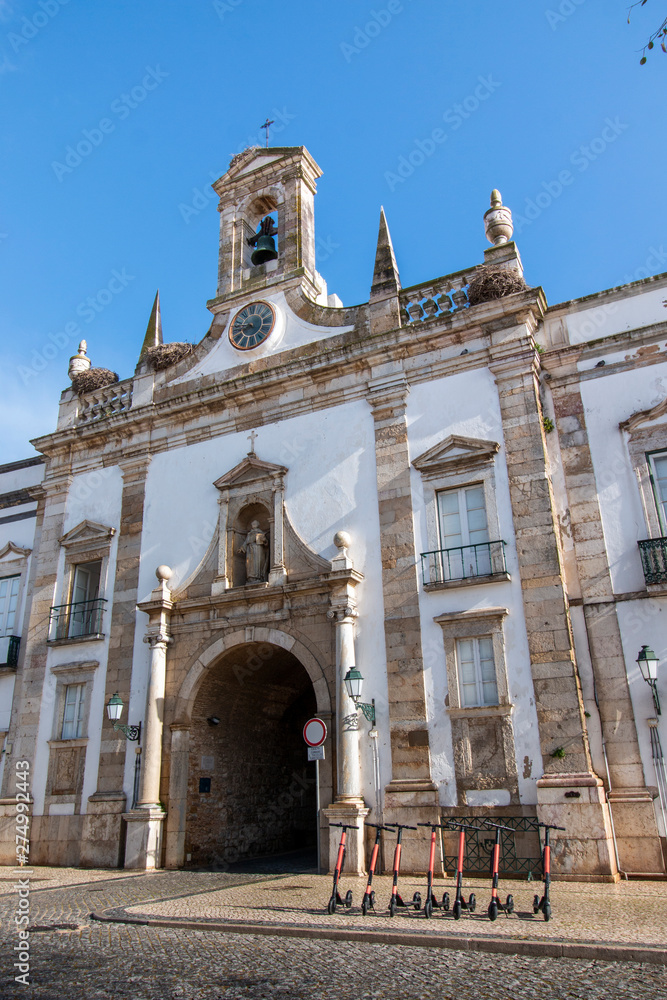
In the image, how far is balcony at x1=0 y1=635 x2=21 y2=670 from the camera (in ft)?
48.1

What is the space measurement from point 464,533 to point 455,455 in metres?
1.21

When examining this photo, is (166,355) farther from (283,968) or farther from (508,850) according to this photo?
(283,968)

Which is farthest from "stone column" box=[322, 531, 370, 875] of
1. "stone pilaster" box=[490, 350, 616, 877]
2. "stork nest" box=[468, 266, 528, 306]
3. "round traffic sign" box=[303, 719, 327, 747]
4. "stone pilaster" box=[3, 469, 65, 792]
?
"stone pilaster" box=[3, 469, 65, 792]

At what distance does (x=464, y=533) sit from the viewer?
37.2 ft

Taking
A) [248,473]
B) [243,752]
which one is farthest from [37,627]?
[248,473]

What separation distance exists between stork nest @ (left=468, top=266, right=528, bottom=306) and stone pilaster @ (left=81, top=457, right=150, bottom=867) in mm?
6828

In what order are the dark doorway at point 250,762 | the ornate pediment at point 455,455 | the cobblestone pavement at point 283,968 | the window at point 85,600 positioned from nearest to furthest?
the cobblestone pavement at point 283,968 < the ornate pediment at point 455,455 < the dark doorway at point 250,762 < the window at point 85,600

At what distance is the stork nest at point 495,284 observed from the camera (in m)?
12.0

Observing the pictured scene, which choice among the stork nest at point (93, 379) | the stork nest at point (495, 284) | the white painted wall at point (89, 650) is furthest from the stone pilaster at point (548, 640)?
the stork nest at point (93, 379)

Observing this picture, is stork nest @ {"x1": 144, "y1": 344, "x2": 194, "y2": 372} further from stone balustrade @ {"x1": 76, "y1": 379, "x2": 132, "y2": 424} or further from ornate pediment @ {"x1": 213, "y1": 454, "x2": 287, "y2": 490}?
ornate pediment @ {"x1": 213, "y1": 454, "x2": 287, "y2": 490}

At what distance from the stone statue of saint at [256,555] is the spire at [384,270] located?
4.52 metres

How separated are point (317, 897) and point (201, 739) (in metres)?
5.01

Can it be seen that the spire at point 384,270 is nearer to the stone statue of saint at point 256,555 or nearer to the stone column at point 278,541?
the stone column at point 278,541

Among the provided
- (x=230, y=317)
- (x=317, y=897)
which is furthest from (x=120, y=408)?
(x=317, y=897)
